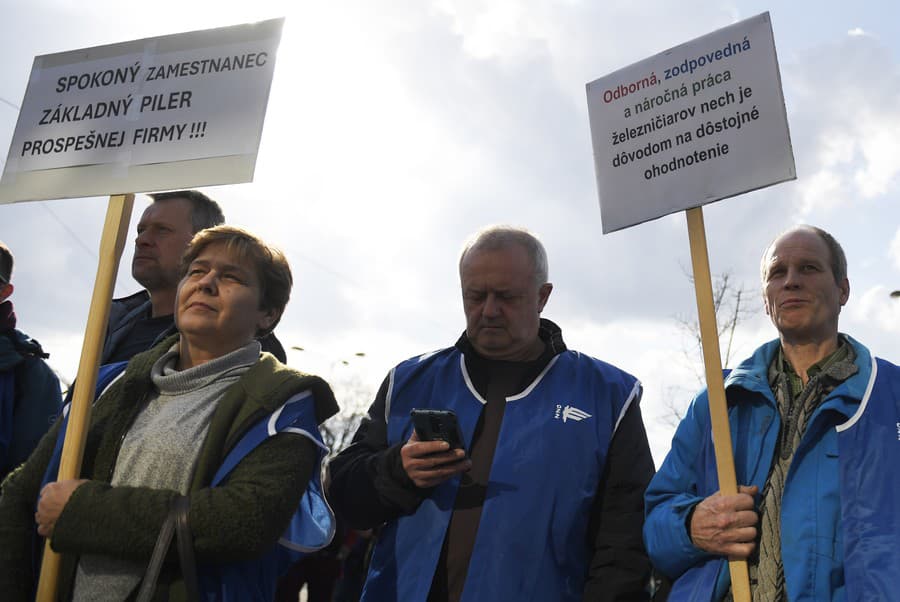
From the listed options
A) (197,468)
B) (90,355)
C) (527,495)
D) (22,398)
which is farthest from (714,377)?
(22,398)

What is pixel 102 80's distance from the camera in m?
3.39

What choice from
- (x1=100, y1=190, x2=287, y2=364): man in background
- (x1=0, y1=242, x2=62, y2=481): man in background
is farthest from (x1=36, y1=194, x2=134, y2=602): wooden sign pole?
(x1=0, y1=242, x2=62, y2=481): man in background

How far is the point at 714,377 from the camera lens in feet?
9.36

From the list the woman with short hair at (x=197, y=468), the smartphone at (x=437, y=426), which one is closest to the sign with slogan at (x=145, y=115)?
the woman with short hair at (x=197, y=468)

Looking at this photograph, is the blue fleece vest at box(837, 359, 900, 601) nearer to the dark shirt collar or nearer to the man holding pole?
the man holding pole

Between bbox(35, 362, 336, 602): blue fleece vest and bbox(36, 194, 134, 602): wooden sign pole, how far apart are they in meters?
0.15

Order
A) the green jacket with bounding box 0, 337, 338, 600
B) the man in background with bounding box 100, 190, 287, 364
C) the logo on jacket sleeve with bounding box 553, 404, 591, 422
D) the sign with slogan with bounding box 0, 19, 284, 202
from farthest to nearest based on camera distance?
1. the man in background with bounding box 100, 190, 287, 364
2. the logo on jacket sleeve with bounding box 553, 404, 591, 422
3. the sign with slogan with bounding box 0, 19, 284, 202
4. the green jacket with bounding box 0, 337, 338, 600

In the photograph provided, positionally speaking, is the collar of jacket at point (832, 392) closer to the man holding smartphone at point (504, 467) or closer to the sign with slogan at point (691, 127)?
the man holding smartphone at point (504, 467)

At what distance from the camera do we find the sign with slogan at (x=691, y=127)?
300cm

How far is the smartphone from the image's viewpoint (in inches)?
117

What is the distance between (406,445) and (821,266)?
1.60 meters

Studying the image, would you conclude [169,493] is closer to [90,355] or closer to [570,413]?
[90,355]

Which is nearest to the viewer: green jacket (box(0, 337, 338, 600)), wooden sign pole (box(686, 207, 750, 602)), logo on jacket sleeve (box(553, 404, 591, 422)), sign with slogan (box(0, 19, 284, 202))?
green jacket (box(0, 337, 338, 600))

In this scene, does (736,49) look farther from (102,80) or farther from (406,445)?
(102,80)
